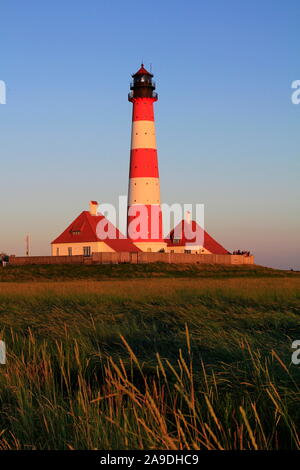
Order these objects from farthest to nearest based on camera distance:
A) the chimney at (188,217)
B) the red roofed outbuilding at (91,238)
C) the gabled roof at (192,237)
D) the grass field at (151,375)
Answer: the chimney at (188,217)
the gabled roof at (192,237)
the red roofed outbuilding at (91,238)
the grass field at (151,375)

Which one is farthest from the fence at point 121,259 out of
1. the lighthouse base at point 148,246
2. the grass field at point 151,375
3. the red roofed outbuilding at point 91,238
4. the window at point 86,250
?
the grass field at point 151,375

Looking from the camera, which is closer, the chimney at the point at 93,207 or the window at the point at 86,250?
the window at the point at 86,250

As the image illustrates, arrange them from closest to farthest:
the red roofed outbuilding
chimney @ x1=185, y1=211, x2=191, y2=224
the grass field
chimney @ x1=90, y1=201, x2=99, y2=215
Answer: the grass field → the red roofed outbuilding → chimney @ x1=90, y1=201, x2=99, y2=215 → chimney @ x1=185, y1=211, x2=191, y2=224

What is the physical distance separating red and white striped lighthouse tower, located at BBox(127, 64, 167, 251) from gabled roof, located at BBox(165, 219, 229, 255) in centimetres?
671

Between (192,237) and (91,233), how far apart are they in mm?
10487

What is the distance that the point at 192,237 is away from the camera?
55.8m

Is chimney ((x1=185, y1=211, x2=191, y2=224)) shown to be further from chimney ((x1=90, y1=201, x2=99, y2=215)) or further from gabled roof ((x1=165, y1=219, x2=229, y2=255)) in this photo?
chimney ((x1=90, y1=201, x2=99, y2=215))

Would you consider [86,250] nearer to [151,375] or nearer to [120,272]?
[120,272]

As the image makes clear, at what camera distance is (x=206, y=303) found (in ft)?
42.6

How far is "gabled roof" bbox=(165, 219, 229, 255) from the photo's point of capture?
55.5m

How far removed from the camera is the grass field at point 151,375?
4.13m

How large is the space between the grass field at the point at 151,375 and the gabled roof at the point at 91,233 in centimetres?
3424

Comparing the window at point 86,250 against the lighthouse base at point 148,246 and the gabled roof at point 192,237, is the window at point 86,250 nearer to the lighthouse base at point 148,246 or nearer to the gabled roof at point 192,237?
the lighthouse base at point 148,246

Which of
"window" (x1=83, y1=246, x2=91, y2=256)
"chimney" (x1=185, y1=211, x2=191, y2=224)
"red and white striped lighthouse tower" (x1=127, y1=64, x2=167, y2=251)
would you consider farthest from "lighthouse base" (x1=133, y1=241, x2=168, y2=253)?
"chimney" (x1=185, y1=211, x2=191, y2=224)
